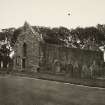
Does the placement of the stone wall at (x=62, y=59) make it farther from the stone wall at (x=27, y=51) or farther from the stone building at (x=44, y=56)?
the stone wall at (x=27, y=51)

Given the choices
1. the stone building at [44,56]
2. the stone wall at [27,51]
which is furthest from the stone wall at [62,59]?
the stone wall at [27,51]

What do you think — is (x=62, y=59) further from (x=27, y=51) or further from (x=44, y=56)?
(x=27, y=51)

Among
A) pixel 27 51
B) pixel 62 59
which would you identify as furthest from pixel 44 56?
pixel 27 51

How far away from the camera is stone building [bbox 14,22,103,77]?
→ 3219cm

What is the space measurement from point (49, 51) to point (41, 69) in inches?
128

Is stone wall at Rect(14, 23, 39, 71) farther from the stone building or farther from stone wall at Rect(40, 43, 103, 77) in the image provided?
stone wall at Rect(40, 43, 103, 77)

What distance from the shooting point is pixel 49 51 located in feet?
107

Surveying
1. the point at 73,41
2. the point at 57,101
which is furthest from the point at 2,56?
the point at 57,101

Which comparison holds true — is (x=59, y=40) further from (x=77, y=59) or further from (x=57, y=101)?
(x=57, y=101)

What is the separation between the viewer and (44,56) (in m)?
32.4

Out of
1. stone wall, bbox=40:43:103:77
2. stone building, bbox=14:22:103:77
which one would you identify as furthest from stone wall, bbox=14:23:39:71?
stone wall, bbox=40:43:103:77

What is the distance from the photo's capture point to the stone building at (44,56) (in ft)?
106

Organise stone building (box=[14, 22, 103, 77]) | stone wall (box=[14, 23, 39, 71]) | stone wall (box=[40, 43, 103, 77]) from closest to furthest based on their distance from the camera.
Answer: stone wall (box=[40, 43, 103, 77]), stone building (box=[14, 22, 103, 77]), stone wall (box=[14, 23, 39, 71])

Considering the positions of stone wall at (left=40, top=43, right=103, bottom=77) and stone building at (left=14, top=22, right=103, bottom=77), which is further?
stone building at (left=14, top=22, right=103, bottom=77)
